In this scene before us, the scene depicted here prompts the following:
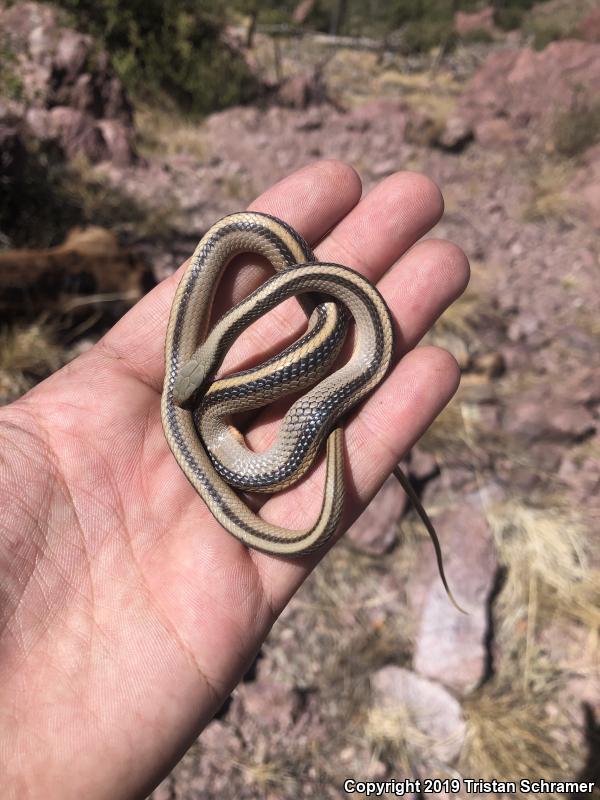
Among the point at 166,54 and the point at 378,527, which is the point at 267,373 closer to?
the point at 378,527

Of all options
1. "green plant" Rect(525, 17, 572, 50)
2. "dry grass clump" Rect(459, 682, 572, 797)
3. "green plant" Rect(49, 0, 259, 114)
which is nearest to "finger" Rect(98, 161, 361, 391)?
"dry grass clump" Rect(459, 682, 572, 797)

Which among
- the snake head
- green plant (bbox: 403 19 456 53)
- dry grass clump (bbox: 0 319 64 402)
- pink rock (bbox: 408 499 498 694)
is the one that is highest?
green plant (bbox: 403 19 456 53)

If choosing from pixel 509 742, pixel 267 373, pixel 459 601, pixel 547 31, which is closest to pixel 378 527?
pixel 459 601

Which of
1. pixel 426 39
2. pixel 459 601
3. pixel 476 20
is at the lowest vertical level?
pixel 459 601

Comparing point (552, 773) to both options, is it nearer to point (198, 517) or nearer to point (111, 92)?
point (198, 517)

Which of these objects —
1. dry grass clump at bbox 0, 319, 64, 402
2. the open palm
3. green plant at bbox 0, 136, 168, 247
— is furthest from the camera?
green plant at bbox 0, 136, 168, 247

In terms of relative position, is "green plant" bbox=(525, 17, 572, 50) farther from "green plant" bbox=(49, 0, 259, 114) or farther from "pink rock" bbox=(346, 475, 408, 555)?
"pink rock" bbox=(346, 475, 408, 555)

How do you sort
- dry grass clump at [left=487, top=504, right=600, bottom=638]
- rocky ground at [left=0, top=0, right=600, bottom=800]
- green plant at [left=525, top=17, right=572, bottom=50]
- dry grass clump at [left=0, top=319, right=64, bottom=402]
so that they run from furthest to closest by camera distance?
1. green plant at [left=525, top=17, right=572, bottom=50]
2. dry grass clump at [left=0, top=319, right=64, bottom=402]
3. dry grass clump at [left=487, top=504, right=600, bottom=638]
4. rocky ground at [left=0, top=0, right=600, bottom=800]
